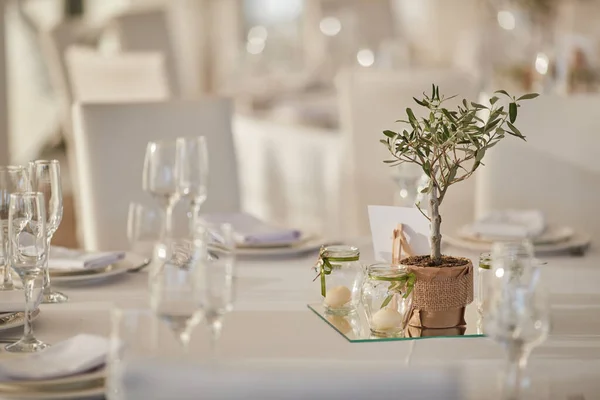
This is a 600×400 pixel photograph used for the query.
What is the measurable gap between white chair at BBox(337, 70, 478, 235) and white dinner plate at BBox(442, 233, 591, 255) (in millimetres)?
658

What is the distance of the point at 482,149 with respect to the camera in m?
1.45

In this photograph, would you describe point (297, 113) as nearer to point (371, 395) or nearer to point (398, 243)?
point (398, 243)

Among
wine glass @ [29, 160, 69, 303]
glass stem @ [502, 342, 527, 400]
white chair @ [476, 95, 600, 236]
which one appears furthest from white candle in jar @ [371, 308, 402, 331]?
white chair @ [476, 95, 600, 236]

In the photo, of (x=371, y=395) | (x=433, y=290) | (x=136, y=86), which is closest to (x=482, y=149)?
(x=433, y=290)

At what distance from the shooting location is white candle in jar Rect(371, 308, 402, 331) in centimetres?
146

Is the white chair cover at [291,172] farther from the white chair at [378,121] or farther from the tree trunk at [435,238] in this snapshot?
the tree trunk at [435,238]

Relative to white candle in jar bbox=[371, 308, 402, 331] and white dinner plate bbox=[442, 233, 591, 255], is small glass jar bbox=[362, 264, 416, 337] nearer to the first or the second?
white candle in jar bbox=[371, 308, 402, 331]

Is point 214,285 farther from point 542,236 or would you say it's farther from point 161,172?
point 542,236

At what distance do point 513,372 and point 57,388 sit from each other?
0.54m

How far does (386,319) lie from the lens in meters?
1.45


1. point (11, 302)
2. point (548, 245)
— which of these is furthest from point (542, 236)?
point (11, 302)

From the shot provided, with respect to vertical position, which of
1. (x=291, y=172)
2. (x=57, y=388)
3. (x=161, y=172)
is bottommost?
(x=57, y=388)

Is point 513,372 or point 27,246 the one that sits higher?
point 27,246

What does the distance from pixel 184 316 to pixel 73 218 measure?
5.92m
